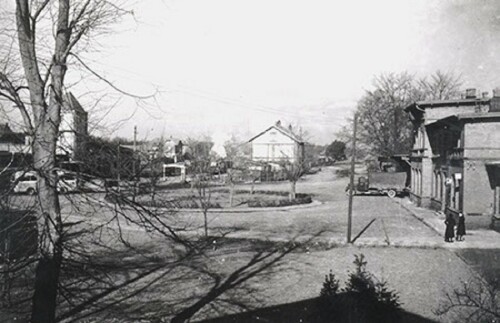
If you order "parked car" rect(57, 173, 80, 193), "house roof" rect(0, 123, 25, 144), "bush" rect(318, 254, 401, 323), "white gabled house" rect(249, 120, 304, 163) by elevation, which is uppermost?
"white gabled house" rect(249, 120, 304, 163)

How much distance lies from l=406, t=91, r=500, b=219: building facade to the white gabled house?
138ft

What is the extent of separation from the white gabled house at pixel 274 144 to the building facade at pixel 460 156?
1660 inches

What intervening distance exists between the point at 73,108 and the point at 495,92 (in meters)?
25.4

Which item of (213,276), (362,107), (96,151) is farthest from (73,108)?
(362,107)

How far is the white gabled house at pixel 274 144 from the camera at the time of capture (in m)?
72.0

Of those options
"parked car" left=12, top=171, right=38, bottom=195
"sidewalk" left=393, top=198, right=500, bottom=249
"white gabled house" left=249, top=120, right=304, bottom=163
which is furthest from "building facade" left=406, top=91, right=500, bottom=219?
"white gabled house" left=249, top=120, right=304, bottom=163

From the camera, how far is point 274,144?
7300 centimetres

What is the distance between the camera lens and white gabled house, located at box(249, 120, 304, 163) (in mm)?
72000

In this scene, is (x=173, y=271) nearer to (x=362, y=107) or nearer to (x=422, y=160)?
(x=422, y=160)

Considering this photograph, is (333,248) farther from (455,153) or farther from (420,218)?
(455,153)

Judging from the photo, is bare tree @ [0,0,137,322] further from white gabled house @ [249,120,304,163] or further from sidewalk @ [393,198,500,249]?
white gabled house @ [249,120,304,163]

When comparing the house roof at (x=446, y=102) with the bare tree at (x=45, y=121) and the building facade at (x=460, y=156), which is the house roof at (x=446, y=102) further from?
the bare tree at (x=45, y=121)

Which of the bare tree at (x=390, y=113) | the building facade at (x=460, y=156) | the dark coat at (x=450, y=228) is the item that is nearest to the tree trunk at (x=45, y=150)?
the dark coat at (x=450, y=228)

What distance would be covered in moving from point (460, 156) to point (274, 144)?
172 ft
